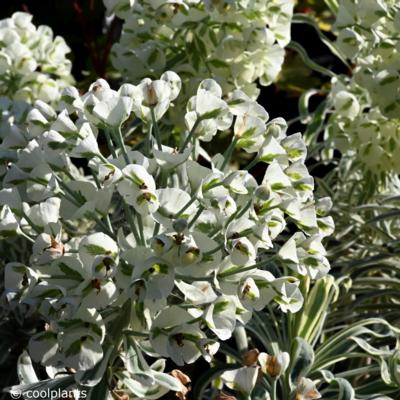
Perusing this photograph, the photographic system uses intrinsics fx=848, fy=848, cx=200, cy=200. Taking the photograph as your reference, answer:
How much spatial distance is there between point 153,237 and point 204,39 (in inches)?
30.0

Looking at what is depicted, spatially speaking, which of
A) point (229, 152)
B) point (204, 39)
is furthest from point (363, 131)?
point (229, 152)

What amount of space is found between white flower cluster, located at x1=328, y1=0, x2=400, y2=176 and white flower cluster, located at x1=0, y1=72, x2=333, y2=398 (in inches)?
19.5

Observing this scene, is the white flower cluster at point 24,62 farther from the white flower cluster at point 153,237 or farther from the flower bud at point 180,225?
the flower bud at point 180,225

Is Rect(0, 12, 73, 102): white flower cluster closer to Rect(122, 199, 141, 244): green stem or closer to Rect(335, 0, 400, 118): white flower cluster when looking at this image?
Rect(335, 0, 400, 118): white flower cluster

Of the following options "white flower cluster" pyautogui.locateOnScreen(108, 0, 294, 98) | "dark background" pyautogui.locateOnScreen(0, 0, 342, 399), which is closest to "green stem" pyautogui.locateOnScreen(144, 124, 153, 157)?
"white flower cluster" pyautogui.locateOnScreen(108, 0, 294, 98)

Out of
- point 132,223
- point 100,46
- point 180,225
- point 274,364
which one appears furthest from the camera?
point 100,46

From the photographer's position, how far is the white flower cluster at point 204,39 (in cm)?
175

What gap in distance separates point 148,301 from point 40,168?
0.27m

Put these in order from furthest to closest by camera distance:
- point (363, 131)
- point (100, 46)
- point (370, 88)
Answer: point (100, 46), point (363, 131), point (370, 88)

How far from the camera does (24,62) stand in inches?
78.1

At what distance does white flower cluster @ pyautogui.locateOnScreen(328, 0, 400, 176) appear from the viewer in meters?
1.76

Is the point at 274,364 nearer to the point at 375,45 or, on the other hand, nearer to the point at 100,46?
the point at 375,45

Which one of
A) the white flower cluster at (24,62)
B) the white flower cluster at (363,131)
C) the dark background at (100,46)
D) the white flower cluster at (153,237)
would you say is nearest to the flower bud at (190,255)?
the white flower cluster at (153,237)

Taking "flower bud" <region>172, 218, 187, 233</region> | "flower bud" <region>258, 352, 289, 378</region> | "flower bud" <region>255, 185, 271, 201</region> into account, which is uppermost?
"flower bud" <region>172, 218, 187, 233</region>
